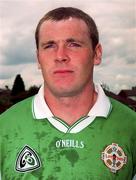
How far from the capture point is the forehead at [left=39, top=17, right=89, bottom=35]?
3029 mm

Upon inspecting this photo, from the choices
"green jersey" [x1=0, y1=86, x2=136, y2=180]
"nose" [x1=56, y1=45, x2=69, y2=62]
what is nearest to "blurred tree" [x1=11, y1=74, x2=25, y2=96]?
"green jersey" [x1=0, y1=86, x2=136, y2=180]

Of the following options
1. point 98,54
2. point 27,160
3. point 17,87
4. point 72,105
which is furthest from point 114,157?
point 17,87

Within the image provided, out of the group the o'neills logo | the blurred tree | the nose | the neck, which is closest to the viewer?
the nose

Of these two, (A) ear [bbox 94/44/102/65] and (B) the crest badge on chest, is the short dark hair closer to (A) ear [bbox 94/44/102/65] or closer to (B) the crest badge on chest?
(A) ear [bbox 94/44/102/65]

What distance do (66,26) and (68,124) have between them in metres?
0.70

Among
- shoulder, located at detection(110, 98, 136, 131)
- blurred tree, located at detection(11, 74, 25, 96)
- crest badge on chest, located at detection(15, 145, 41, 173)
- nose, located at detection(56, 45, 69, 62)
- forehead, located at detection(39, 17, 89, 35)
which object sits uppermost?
blurred tree, located at detection(11, 74, 25, 96)

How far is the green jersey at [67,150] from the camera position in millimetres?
3078

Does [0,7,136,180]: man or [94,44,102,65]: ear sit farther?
[94,44,102,65]: ear

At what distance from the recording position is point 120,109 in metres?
3.38

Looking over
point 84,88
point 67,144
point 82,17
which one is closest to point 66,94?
point 84,88

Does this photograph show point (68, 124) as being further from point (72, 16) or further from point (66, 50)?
point (72, 16)

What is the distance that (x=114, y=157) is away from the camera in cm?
317

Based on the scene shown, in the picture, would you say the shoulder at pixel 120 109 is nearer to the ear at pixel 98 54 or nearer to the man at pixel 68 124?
the man at pixel 68 124

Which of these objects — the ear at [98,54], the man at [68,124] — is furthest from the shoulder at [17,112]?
the ear at [98,54]
